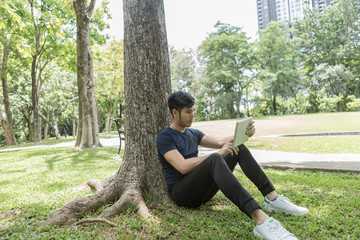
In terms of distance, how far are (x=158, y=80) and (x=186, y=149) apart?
99 centimetres

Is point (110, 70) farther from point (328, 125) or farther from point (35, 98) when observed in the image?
point (328, 125)

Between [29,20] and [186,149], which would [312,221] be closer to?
[186,149]

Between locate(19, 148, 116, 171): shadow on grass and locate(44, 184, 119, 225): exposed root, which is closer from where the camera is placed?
locate(44, 184, 119, 225): exposed root

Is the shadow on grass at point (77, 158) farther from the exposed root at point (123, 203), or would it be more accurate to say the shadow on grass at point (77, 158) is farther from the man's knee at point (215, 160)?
the man's knee at point (215, 160)

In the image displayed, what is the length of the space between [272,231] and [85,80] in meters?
9.72

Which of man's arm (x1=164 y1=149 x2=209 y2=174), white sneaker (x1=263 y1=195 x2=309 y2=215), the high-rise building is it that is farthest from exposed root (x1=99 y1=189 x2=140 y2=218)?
the high-rise building

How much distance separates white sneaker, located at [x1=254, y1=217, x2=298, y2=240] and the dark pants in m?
0.15

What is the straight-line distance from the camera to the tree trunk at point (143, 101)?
3303mm

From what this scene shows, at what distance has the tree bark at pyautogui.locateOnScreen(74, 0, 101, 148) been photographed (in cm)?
1016

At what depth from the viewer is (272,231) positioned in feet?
7.40

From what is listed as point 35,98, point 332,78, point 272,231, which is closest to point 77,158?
point 272,231

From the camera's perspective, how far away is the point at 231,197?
8.16 feet

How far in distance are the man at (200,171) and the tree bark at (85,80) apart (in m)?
8.21

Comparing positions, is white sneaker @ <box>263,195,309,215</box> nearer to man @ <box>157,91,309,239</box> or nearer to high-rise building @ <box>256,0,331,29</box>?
man @ <box>157,91,309,239</box>
